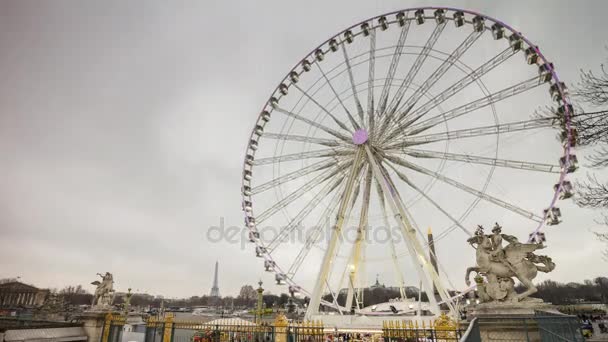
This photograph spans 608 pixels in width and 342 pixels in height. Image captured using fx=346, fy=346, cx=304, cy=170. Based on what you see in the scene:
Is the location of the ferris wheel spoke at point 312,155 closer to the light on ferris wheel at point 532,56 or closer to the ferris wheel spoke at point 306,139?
the ferris wheel spoke at point 306,139

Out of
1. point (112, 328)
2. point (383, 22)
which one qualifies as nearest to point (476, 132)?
point (383, 22)

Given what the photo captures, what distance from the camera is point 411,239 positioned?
16.5m

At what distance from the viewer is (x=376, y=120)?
1961 centimetres

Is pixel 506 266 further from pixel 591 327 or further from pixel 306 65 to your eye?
pixel 306 65

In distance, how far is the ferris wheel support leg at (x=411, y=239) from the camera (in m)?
15.3

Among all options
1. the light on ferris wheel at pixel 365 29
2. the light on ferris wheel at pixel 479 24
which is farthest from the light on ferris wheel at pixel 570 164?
the light on ferris wheel at pixel 365 29

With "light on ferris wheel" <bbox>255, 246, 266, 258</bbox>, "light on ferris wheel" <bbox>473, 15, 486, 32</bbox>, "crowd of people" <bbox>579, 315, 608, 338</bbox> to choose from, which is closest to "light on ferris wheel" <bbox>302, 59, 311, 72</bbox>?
"light on ferris wheel" <bbox>473, 15, 486, 32</bbox>

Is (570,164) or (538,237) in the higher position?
(570,164)

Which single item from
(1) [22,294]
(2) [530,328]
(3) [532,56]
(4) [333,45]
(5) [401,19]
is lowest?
(2) [530,328]

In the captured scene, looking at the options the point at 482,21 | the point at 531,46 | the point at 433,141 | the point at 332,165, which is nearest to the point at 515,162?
the point at 433,141

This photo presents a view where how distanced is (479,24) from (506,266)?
45.7ft

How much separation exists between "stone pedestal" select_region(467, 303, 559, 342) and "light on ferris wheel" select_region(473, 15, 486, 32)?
14214mm

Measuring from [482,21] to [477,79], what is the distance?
9.65ft

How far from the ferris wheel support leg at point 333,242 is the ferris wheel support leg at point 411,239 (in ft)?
2.95
